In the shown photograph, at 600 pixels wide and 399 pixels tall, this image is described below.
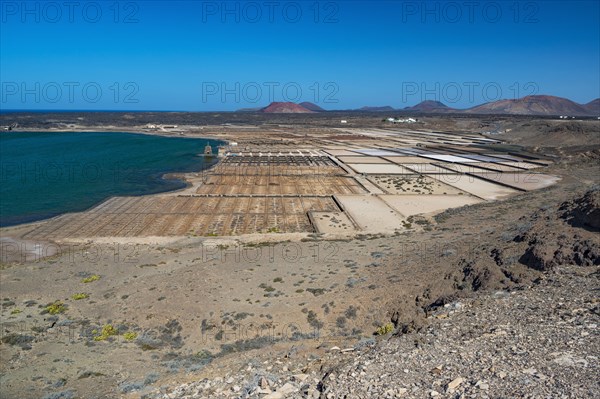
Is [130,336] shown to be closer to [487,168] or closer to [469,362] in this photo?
[469,362]

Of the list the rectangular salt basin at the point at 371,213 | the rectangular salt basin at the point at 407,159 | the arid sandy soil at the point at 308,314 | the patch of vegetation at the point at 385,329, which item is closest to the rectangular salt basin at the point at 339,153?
the rectangular salt basin at the point at 407,159

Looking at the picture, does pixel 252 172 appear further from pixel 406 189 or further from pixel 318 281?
pixel 318 281

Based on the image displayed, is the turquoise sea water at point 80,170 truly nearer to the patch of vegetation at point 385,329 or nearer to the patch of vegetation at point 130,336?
the patch of vegetation at point 130,336

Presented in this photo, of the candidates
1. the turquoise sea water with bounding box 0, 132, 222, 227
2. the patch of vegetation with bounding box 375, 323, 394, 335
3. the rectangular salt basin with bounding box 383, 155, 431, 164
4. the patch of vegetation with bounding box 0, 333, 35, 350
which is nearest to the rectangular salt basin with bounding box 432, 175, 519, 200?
the rectangular salt basin with bounding box 383, 155, 431, 164

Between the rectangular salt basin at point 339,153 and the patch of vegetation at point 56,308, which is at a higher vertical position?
the rectangular salt basin at point 339,153

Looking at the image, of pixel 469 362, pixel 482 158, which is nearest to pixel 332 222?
pixel 469 362

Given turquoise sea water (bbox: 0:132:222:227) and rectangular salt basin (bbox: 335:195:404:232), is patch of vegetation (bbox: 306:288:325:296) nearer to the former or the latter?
rectangular salt basin (bbox: 335:195:404:232)
